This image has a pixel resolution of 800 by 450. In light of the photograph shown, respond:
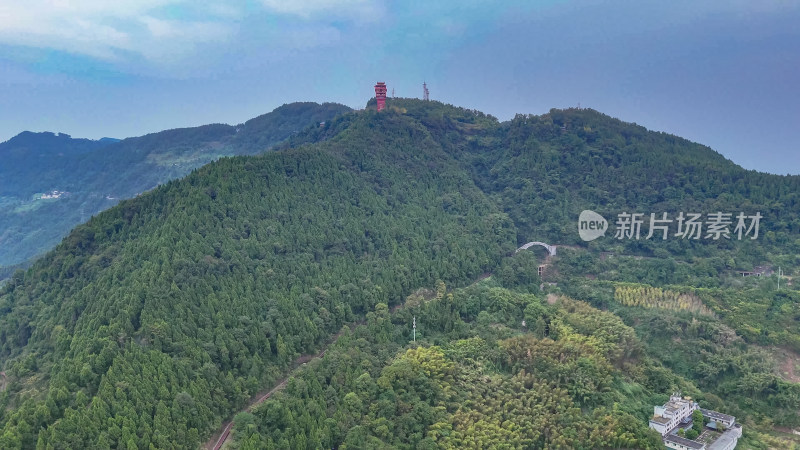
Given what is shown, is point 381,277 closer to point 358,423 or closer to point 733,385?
point 358,423

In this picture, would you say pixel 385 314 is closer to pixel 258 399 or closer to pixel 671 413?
pixel 258 399

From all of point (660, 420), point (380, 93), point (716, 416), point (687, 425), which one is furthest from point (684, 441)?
point (380, 93)

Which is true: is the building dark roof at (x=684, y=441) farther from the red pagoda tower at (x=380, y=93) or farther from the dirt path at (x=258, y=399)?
the red pagoda tower at (x=380, y=93)

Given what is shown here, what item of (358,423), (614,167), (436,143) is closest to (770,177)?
(614,167)

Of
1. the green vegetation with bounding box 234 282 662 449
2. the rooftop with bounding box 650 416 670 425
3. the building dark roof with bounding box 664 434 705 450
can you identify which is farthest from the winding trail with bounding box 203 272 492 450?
the building dark roof with bounding box 664 434 705 450

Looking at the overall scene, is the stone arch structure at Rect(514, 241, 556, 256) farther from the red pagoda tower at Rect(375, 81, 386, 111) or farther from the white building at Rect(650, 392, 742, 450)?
the red pagoda tower at Rect(375, 81, 386, 111)
